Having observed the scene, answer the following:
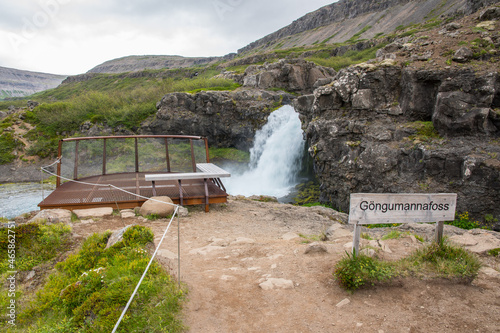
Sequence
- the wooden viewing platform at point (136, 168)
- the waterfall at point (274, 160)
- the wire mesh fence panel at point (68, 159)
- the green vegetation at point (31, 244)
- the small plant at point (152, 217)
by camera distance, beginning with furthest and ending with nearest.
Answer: the waterfall at point (274, 160), the wire mesh fence panel at point (68, 159), the wooden viewing platform at point (136, 168), the small plant at point (152, 217), the green vegetation at point (31, 244)

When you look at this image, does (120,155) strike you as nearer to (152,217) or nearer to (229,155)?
(152,217)

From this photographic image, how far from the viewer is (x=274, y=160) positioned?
25.8 metres

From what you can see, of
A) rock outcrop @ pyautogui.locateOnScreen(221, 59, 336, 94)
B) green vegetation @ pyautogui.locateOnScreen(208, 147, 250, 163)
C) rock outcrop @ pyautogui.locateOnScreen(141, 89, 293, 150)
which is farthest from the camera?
rock outcrop @ pyautogui.locateOnScreen(221, 59, 336, 94)

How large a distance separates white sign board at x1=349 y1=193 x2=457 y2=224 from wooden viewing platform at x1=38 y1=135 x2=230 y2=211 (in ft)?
18.4

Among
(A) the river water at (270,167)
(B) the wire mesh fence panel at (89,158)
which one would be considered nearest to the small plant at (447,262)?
(B) the wire mesh fence panel at (89,158)

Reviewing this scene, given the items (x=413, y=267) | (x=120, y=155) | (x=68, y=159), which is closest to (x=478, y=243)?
(x=413, y=267)

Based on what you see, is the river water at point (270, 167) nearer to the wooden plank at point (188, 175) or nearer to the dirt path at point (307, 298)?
the wooden plank at point (188, 175)

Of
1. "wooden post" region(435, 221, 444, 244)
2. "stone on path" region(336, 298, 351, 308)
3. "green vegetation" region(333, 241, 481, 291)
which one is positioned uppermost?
"wooden post" region(435, 221, 444, 244)

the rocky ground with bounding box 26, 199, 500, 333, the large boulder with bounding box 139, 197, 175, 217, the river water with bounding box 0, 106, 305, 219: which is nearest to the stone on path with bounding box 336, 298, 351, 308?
the rocky ground with bounding box 26, 199, 500, 333

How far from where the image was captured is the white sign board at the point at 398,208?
421 centimetres

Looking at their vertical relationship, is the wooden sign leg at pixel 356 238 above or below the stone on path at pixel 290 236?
above

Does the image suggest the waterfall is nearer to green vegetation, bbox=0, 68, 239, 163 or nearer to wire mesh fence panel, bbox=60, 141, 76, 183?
wire mesh fence panel, bbox=60, 141, 76, 183

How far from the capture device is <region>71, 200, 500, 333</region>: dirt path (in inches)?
132

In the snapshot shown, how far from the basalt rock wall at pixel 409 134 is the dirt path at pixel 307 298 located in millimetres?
8515
